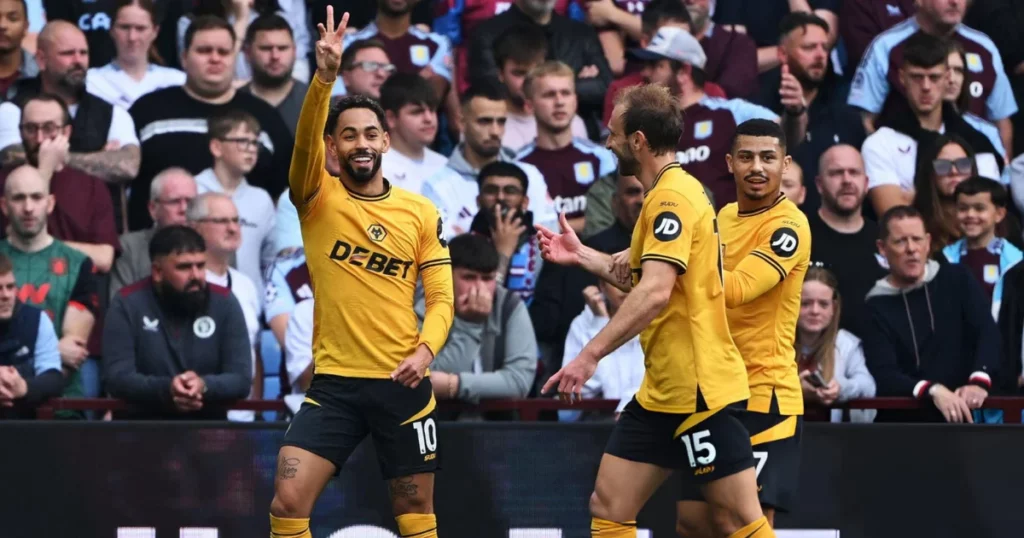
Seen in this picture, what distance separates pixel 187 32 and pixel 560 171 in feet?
9.35

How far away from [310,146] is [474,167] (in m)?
4.16

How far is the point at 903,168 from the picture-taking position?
11461 mm

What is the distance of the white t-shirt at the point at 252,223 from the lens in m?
10.6

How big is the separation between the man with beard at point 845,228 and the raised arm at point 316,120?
4308 millimetres

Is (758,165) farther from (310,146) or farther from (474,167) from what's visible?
(474,167)

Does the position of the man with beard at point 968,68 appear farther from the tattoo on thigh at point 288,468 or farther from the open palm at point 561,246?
the tattoo on thigh at point 288,468

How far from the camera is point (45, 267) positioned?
962 centimetres

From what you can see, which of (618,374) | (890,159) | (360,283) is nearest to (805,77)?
(890,159)

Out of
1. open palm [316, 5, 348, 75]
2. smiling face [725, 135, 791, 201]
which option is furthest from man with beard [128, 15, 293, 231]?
smiling face [725, 135, 791, 201]

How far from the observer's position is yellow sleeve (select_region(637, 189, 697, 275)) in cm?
646

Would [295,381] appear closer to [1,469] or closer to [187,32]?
[1,469]

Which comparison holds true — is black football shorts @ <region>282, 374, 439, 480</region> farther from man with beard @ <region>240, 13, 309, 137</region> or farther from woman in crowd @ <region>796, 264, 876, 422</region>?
man with beard @ <region>240, 13, 309, 137</region>

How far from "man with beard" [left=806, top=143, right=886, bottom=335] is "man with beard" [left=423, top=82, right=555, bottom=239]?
1858 mm

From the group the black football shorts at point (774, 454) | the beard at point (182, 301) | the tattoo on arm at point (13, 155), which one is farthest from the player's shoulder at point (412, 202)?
the tattoo on arm at point (13, 155)
